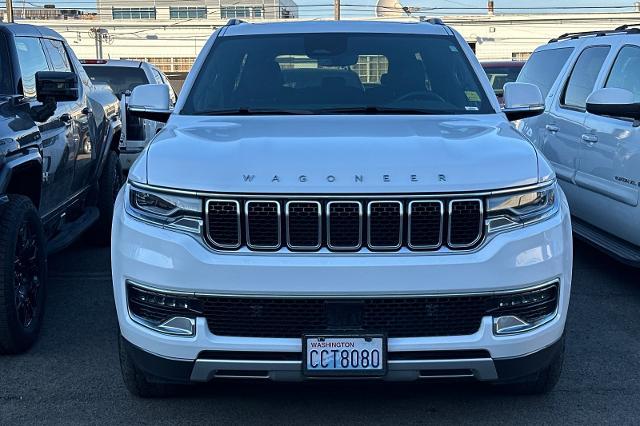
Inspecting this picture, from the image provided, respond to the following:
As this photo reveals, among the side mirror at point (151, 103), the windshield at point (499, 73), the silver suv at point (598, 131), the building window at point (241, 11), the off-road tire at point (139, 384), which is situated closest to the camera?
the off-road tire at point (139, 384)

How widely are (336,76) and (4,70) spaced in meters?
2.32

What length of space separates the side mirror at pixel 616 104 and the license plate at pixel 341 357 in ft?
10.7

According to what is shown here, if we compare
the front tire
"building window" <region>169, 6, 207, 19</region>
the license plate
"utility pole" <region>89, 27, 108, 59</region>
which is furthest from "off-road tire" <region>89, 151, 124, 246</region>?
"building window" <region>169, 6, 207, 19</region>

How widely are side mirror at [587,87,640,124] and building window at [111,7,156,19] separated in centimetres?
5905

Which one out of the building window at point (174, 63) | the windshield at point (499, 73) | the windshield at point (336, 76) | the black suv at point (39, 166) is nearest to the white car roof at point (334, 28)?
the windshield at point (336, 76)

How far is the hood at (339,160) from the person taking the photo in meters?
3.49

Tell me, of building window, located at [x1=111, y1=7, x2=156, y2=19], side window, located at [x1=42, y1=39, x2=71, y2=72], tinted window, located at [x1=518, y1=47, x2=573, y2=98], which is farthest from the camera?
building window, located at [x1=111, y1=7, x2=156, y2=19]

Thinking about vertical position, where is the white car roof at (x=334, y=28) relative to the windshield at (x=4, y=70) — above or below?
above

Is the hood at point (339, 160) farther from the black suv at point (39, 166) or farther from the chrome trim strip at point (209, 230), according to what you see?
the black suv at point (39, 166)

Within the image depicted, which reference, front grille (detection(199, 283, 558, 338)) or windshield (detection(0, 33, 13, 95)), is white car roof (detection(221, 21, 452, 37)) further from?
front grille (detection(199, 283, 558, 338))

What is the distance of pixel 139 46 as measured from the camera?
52.2m

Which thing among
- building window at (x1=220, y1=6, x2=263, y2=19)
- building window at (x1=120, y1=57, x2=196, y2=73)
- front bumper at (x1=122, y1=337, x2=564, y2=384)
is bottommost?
building window at (x1=120, y1=57, x2=196, y2=73)

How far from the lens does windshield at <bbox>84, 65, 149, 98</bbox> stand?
12.0 m

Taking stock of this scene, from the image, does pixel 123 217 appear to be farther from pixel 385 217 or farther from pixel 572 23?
pixel 572 23
